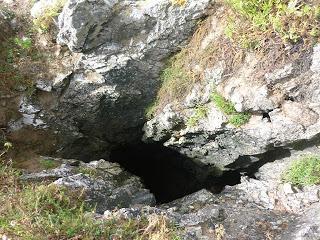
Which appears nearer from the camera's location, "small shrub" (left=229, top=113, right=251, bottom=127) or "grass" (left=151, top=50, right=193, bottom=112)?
"small shrub" (left=229, top=113, right=251, bottom=127)

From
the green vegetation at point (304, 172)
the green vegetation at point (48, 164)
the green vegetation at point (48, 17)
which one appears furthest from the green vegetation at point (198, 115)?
the green vegetation at point (48, 17)

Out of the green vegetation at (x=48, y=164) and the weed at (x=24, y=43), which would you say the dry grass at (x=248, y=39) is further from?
the weed at (x=24, y=43)

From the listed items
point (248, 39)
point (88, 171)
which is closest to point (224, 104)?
point (248, 39)

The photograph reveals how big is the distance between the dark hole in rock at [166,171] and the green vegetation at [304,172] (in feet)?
8.00

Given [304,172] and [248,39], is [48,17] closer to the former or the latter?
[248,39]

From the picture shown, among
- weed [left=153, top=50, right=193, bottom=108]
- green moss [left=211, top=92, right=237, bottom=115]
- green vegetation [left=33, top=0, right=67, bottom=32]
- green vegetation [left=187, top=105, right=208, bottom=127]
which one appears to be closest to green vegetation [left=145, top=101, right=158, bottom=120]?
weed [left=153, top=50, right=193, bottom=108]

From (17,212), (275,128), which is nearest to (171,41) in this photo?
(275,128)

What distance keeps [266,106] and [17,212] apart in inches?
184

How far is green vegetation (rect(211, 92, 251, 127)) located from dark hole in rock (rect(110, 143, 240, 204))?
232cm

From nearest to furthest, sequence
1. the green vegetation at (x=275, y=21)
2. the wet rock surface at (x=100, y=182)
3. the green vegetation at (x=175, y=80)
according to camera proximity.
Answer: the green vegetation at (x=275, y=21) → the wet rock surface at (x=100, y=182) → the green vegetation at (x=175, y=80)

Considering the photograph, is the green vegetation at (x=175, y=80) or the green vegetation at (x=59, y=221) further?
the green vegetation at (x=175, y=80)

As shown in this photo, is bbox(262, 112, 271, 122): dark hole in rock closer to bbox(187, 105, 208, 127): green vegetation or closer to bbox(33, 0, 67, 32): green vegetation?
bbox(187, 105, 208, 127): green vegetation

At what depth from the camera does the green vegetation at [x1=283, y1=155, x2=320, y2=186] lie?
7051mm

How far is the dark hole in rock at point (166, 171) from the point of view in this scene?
32.7 feet
